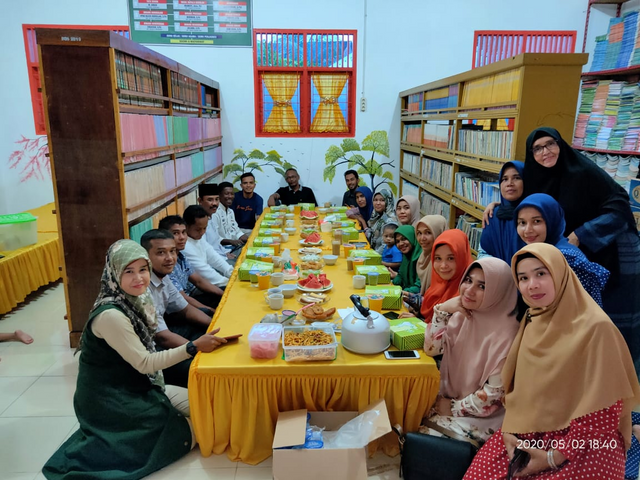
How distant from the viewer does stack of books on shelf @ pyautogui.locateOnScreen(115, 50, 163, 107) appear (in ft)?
10.3

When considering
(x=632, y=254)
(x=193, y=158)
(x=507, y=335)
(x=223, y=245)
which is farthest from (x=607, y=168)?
(x=193, y=158)

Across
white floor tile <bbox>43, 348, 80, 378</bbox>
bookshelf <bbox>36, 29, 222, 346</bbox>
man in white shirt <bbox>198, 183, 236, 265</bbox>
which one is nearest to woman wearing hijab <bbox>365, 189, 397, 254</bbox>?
man in white shirt <bbox>198, 183, 236, 265</bbox>

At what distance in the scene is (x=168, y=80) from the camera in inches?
174

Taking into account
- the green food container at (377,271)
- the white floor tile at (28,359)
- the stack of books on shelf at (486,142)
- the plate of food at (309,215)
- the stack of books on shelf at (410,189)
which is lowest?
the white floor tile at (28,359)

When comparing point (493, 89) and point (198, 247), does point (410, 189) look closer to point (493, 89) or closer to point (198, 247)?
point (493, 89)

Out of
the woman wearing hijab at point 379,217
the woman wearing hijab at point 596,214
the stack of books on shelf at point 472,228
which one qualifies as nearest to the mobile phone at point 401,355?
the woman wearing hijab at point 596,214

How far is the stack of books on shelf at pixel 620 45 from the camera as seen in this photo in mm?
4512

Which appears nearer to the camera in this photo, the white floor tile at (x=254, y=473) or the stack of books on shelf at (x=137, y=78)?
the white floor tile at (x=254, y=473)

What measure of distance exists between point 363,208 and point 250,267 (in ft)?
8.61

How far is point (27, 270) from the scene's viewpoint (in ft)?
14.0

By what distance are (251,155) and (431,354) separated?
5.45 meters

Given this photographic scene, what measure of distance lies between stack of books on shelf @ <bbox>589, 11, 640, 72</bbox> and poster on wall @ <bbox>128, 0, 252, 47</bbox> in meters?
4.51

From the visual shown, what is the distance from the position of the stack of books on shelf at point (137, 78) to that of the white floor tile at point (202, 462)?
2.40m

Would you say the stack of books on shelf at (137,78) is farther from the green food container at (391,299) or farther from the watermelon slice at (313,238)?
the green food container at (391,299)
